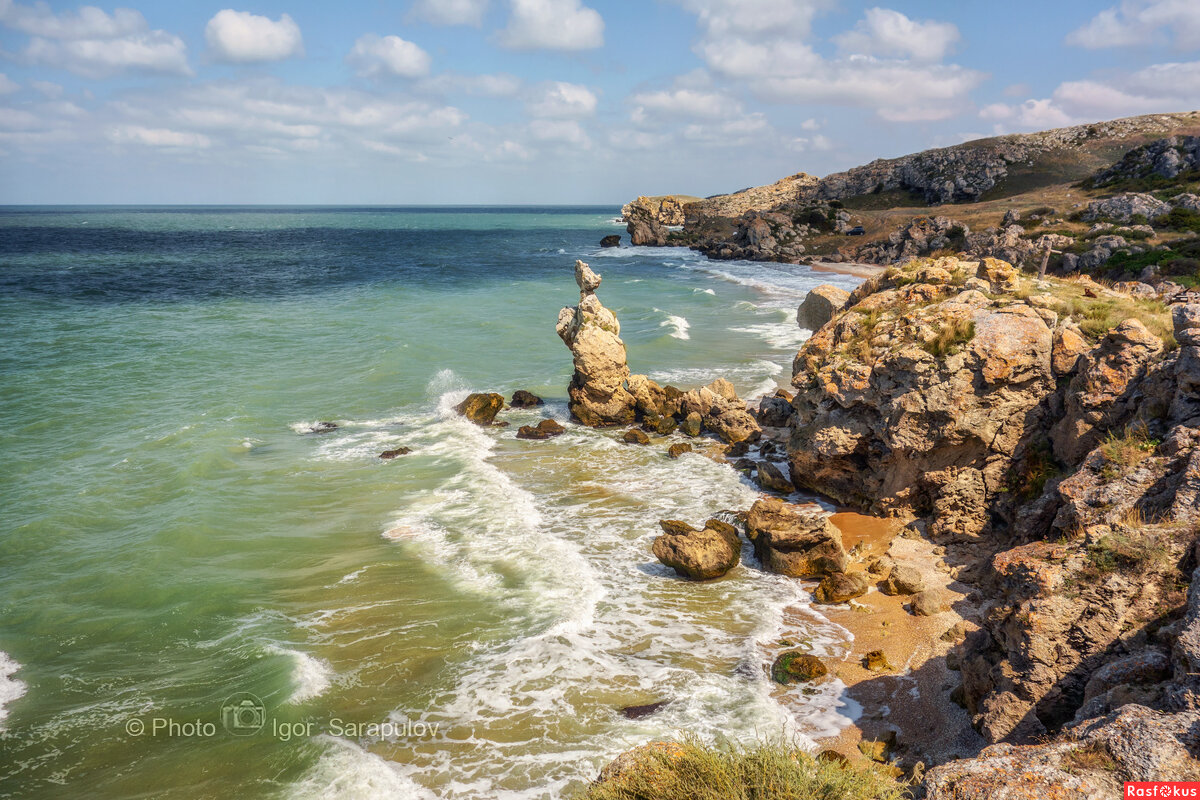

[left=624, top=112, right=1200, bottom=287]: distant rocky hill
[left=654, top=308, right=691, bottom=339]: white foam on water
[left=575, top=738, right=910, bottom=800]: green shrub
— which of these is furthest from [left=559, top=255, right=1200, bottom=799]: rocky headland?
[left=624, top=112, right=1200, bottom=287]: distant rocky hill

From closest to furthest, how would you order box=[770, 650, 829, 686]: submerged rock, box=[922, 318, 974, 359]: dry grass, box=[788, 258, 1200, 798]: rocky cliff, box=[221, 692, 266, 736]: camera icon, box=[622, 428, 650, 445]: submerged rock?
box=[788, 258, 1200, 798]: rocky cliff
box=[221, 692, 266, 736]: camera icon
box=[770, 650, 829, 686]: submerged rock
box=[922, 318, 974, 359]: dry grass
box=[622, 428, 650, 445]: submerged rock

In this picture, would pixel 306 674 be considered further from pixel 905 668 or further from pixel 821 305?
pixel 821 305

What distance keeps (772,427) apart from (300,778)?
16.6 m

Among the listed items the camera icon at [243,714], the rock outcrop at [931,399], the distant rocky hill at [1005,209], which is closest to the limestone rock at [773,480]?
the rock outcrop at [931,399]

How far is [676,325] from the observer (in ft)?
127

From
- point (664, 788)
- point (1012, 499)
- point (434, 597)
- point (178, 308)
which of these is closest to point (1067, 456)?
point (1012, 499)

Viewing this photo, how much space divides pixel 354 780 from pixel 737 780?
5.33 meters

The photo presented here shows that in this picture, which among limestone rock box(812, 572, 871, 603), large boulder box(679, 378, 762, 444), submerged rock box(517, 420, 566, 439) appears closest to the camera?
limestone rock box(812, 572, 871, 603)

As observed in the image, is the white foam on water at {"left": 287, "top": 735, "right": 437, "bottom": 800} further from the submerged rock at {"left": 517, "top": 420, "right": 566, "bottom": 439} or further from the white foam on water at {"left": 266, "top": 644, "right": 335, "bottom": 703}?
the submerged rock at {"left": 517, "top": 420, "right": 566, "bottom": 439}

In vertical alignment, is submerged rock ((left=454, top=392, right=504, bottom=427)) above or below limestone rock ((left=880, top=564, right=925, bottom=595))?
above

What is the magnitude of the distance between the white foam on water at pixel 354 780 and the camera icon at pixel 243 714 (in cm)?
142

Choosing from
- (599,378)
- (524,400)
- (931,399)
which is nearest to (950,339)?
(931,399)

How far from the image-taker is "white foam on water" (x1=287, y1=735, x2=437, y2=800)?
26.9ft

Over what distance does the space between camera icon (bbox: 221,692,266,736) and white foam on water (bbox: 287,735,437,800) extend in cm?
142
